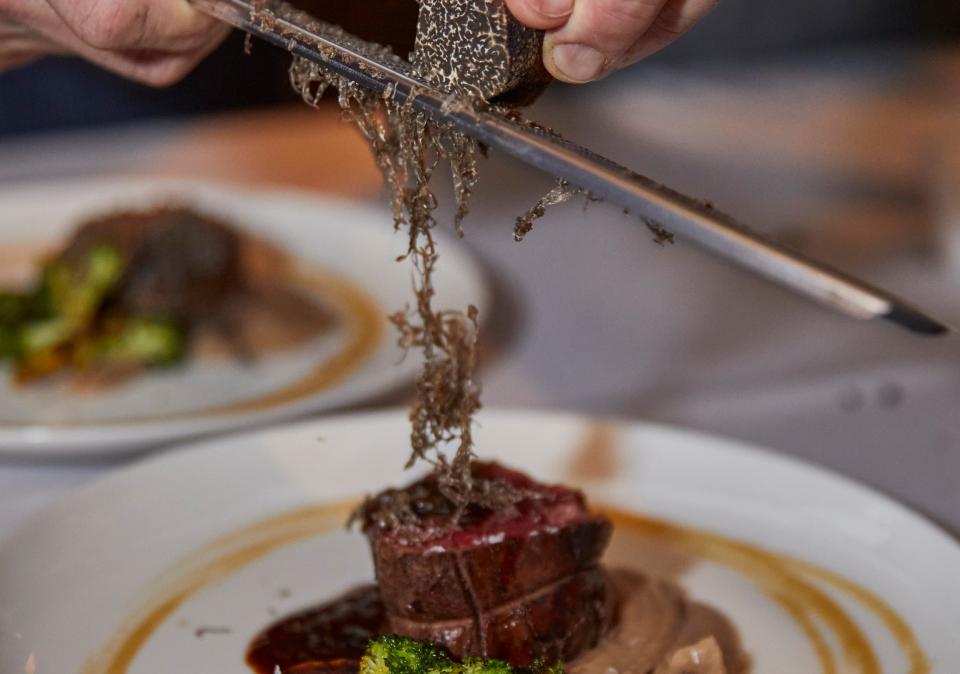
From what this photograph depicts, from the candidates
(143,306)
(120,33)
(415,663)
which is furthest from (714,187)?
(415,663)

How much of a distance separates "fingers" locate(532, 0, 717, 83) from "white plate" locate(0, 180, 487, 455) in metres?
0.60

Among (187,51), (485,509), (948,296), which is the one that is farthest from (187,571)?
(948,296)

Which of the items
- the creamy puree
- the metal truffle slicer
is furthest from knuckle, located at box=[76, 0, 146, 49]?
the creamy puree

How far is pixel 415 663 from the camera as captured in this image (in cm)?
186

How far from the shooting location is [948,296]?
3484 millimetres

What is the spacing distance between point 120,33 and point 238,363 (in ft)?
3.96

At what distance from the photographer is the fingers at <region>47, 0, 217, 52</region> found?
2.21 metres

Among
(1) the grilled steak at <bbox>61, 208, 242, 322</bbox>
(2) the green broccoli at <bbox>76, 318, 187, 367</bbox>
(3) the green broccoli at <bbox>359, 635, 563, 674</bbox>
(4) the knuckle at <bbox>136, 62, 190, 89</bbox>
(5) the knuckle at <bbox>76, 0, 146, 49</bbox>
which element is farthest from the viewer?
(1) the grilled steak at <bbox>61, 208, 242, 322</bbox>

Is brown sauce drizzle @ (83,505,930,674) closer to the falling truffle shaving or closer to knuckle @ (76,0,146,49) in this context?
the falling truffle shaving

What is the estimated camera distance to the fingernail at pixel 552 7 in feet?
6.07

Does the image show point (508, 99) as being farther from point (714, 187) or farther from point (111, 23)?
point (714, 187)

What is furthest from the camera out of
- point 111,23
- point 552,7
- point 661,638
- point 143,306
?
point 143,306

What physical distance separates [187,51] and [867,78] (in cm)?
378

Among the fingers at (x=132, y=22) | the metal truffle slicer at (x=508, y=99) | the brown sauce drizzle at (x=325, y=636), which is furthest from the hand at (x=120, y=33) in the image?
the brown sauce drizzle at (x=325, y=636)
